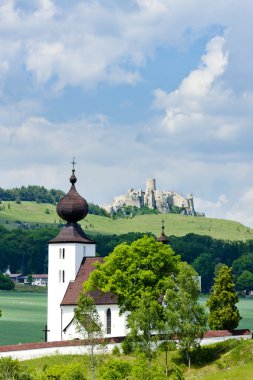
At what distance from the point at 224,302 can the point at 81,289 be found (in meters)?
11.2

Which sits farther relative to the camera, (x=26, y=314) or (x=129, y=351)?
(x=26, y=314)

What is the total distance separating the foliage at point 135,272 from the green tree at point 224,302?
10.2 ft

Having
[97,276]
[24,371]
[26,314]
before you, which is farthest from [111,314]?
[26,314]

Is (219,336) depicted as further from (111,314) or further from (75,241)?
(75,241)

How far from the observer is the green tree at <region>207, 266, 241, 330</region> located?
6894 centimetres

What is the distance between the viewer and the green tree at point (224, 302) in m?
68.9

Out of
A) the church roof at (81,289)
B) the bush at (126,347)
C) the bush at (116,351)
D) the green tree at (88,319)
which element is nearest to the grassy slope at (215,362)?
the bush at (126,347)

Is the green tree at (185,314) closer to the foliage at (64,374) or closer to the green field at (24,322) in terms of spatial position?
the foliage at (64,374)

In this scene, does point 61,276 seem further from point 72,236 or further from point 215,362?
point 215,362

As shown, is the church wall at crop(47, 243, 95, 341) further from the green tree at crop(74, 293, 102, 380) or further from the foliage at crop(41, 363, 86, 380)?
the foliage at crop(41, 363, 86, 380)

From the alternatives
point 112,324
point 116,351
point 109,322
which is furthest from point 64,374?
point 109,322

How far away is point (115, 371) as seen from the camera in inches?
2184

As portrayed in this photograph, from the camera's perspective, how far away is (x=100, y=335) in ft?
206

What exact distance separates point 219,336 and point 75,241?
558 inches
